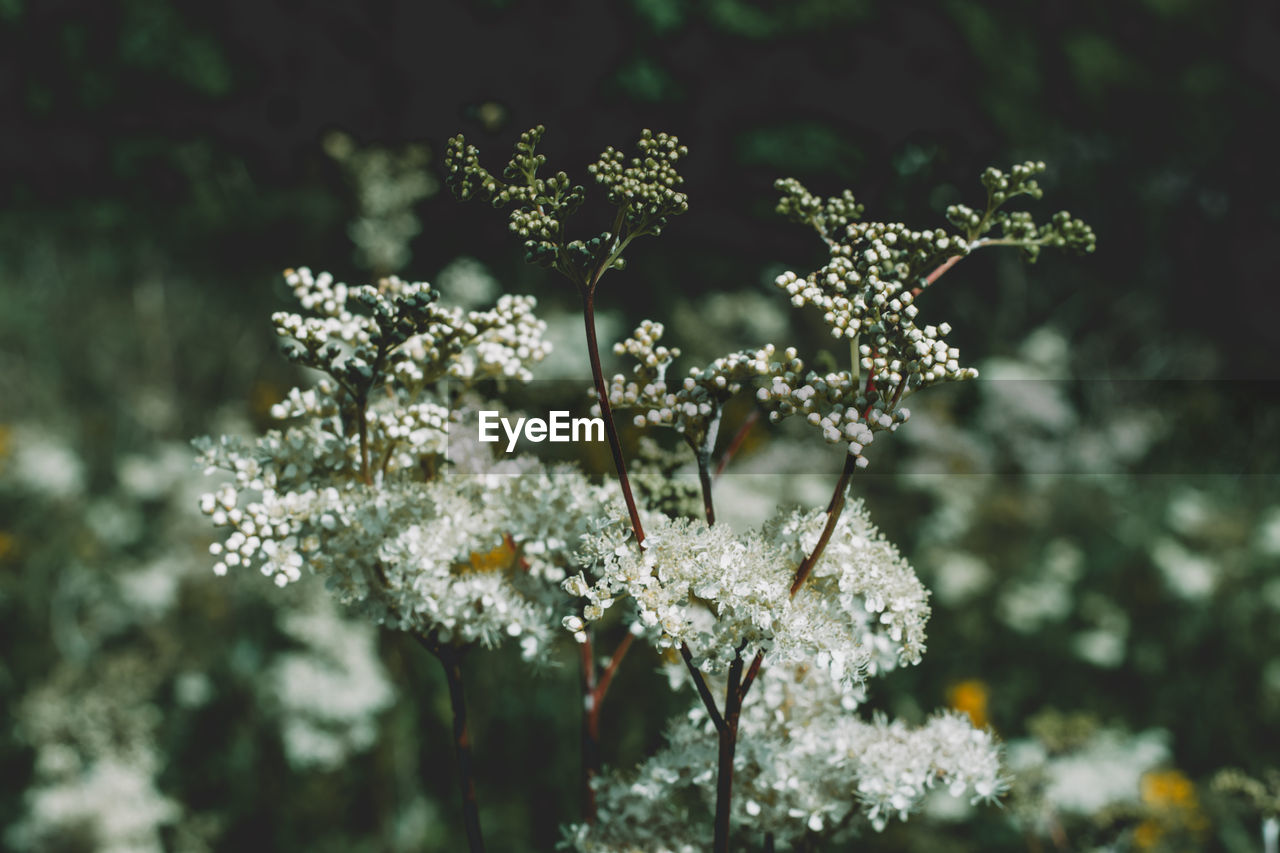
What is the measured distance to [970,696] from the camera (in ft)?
11.3

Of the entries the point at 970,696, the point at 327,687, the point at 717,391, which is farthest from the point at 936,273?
the point at 970,696

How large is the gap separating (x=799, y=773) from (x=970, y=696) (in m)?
2.81

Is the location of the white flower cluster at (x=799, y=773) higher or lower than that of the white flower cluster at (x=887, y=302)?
lower

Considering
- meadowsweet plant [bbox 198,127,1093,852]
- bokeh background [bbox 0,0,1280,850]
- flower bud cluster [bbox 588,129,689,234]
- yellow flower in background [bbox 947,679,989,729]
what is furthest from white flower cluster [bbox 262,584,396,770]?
flower bud cluster [bbox 588,129,689,234]

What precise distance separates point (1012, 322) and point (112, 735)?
6100 millimetres

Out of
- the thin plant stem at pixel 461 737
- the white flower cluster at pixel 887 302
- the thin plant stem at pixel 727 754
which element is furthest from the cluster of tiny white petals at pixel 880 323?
the thin plant stem at pixel 461 737

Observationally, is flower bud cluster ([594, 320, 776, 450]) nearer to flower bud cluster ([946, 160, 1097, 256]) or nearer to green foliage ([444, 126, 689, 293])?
green foliage ([444, 126, 689, 293])

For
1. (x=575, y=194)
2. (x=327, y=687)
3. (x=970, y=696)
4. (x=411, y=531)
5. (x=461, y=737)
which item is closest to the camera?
(x=575, y=194)

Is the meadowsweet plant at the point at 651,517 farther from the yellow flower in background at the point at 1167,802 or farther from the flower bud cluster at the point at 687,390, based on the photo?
the yellow flower in background at the point at 1167,802

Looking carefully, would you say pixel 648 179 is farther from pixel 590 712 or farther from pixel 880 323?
pixel 590 712

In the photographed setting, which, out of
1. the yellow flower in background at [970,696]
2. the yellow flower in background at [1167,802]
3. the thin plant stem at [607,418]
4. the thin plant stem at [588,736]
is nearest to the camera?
the thin plant stem at [607,418]

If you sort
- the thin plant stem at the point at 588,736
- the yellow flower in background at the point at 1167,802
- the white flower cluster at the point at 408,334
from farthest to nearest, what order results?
the yellow flower in background at the point at 1167,802, the thin plant stem at the point at 588,736, the white flower cluster at the point at 408,334

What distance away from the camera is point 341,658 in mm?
3191

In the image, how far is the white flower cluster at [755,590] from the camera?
2.52 ft
